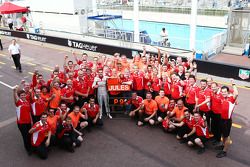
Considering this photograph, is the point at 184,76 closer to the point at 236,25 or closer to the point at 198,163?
the point at 198,163

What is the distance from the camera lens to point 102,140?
8.09 meters

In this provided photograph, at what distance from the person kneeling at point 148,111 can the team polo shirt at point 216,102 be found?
Answer: 1.82m

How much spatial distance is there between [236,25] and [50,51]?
1231 centimetres

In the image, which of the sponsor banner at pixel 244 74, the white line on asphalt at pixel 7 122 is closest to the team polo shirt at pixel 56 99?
the white line on asphalt at pixel 7 122

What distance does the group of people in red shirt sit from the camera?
7090mm

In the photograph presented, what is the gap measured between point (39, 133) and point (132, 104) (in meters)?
3.19

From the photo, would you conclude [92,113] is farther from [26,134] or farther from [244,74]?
[244,74]

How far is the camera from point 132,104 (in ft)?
29.5

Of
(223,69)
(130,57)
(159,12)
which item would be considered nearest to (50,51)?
(130,57)

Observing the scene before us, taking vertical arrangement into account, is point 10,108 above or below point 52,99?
below

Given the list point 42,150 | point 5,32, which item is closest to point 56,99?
point 42,150

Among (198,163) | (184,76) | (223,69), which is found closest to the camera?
(198,163)

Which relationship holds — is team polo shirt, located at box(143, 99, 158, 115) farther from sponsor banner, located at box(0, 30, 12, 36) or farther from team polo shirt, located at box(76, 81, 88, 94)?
sponsor banner, located at box(0, 30, 12, 36)

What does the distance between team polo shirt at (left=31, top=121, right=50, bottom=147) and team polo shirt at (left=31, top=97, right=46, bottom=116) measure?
842 millimetres
